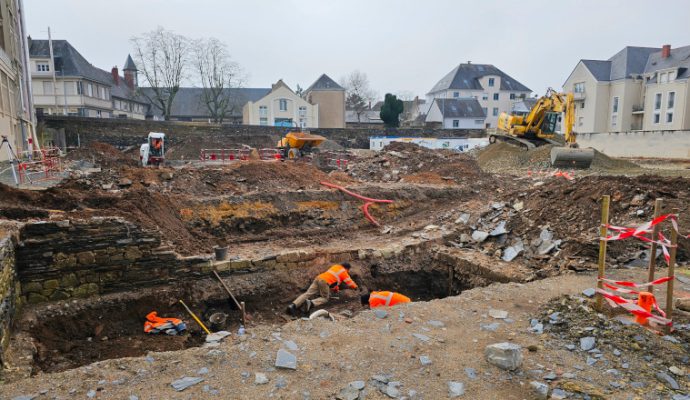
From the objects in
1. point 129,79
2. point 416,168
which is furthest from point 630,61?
point 129,79

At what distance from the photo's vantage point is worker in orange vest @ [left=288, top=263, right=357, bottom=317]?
302 inches

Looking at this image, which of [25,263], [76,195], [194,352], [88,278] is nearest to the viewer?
[194,352]

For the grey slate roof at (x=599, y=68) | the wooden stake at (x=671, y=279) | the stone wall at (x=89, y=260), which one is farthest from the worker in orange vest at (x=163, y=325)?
the grey slate roof at (x=599, y=68)

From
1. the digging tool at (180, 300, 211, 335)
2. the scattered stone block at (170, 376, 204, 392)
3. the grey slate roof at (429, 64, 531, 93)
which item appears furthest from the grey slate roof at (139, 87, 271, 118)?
the scattered stone block at (170, 376, 204, 392)

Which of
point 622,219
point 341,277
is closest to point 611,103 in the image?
point 622,219

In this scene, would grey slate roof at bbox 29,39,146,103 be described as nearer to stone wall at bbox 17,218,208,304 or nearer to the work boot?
stone wall at bbox 17,218,208,304

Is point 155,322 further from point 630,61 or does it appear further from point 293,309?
point 630,61

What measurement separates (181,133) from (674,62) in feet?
124

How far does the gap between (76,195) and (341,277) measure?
234 inches

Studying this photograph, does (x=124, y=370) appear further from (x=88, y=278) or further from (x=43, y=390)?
(x=88, y=278)

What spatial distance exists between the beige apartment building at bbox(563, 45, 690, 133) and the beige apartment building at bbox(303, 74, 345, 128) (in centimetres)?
2377

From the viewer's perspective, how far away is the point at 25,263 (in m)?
6.48

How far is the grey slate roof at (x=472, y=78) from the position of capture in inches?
2199

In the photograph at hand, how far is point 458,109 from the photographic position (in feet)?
162
